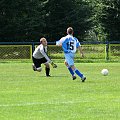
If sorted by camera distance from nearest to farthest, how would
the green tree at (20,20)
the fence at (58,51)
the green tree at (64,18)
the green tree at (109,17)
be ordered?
1. the fence at (58,51)
2. the green tree at (20,20)
3. the green tree at (109,17)
4. the green tree at (64,18)

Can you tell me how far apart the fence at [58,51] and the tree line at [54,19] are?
7.20 meters

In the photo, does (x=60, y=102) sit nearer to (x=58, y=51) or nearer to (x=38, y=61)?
(x=38, y=61)

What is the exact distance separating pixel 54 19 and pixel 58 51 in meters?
13.8

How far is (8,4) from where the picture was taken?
147 ft

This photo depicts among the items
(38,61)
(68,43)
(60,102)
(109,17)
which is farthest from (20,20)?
(60,102)

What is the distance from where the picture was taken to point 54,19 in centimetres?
4975

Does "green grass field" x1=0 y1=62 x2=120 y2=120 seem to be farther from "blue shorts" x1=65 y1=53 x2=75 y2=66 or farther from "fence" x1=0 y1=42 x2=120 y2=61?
"fence" x1=0 y1=42 x2=120 y2=61

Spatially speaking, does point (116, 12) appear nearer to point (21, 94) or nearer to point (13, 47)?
point (13, 47)

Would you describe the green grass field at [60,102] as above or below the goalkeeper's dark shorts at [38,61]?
below

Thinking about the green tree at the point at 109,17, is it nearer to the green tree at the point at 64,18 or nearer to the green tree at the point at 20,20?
the green tree at the point at 64,18

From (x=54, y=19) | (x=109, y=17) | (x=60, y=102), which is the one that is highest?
(x=54, y=19)

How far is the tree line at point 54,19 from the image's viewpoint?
44156 millimetres

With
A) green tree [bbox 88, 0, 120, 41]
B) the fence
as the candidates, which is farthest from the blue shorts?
green tree [bbox 88, 0, 120, 41]

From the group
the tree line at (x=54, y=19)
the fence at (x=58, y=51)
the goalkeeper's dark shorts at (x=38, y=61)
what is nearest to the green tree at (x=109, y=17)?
the tree line at (x=54, y=19)
